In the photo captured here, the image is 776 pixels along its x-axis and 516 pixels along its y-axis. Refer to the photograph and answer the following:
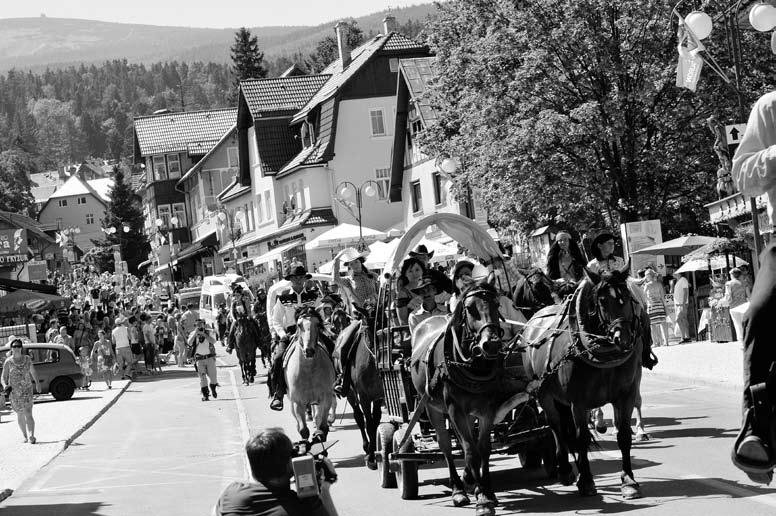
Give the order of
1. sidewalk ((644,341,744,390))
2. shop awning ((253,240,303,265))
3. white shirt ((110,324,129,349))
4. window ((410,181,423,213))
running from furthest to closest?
shop awning ((253,240,303,265)), window ((410,181,423,213)), white shirt ((110,324,129,349)), sidewalk ((644,341,744,390))

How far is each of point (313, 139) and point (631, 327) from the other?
197ft

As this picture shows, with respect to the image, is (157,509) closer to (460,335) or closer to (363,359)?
(363,359)

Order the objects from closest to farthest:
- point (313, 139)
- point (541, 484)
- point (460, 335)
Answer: point (460, 335) → point (541, 484) → point (313, 139)

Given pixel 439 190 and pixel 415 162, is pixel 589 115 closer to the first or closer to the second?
pixel 439 190

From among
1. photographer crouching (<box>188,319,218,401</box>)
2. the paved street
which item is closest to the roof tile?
photographer crouching (<box>188,319,218,401</box>)

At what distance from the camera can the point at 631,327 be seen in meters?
11.3

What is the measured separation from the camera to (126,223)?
12694 cm

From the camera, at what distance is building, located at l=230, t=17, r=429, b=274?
66.4m

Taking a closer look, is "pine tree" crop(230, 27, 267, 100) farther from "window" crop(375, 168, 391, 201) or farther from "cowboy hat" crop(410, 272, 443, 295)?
"cowboy hat" crop(410, 272, 443, 295)

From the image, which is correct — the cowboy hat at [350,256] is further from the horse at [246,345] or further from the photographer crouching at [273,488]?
the horse at [246,345]


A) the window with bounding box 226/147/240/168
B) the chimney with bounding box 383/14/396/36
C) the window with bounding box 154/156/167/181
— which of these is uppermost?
the chimney with bounding box 383/14/396/36

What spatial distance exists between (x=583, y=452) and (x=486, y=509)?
3.57ft

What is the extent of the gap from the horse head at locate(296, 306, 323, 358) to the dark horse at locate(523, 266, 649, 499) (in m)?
4.42

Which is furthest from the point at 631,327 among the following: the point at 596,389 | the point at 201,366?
the point at 201,366
